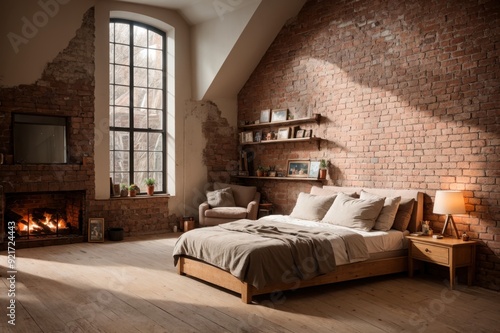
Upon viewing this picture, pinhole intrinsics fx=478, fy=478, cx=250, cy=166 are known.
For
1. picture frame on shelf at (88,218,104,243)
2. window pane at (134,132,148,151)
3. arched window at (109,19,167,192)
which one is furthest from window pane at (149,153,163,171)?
picture frame on shelf at (88,218,104,243)

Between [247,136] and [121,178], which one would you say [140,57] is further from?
[247,136]

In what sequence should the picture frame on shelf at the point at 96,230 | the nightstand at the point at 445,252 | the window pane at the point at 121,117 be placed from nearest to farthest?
1. the nightstand at the point at 445,252
2. the picture frame on shelf at the point at 96,230
3. the window pane at the point at 121,117

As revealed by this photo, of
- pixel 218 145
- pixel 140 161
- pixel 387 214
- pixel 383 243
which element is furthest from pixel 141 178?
pixel 383 243

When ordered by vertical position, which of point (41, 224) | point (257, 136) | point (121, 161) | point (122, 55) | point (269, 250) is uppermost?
point (122, 55)

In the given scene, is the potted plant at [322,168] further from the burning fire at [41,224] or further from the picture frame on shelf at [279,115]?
the burning fire at [41,224]

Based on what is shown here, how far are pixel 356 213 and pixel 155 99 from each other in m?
4.95

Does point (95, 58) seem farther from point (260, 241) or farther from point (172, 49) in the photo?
point (260, 241)

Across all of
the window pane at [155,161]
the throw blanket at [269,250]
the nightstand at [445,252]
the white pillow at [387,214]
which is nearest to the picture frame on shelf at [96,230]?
the window pane at [155,161]

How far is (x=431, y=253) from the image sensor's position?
5.49m

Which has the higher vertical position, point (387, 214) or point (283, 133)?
point (283, 133)

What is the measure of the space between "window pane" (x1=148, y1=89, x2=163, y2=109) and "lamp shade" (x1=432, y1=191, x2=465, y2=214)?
5687 millimetres

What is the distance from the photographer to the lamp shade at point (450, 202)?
5410mm

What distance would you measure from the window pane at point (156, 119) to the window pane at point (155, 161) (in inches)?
20.7

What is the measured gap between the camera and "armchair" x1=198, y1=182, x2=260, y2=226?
8.41 m
